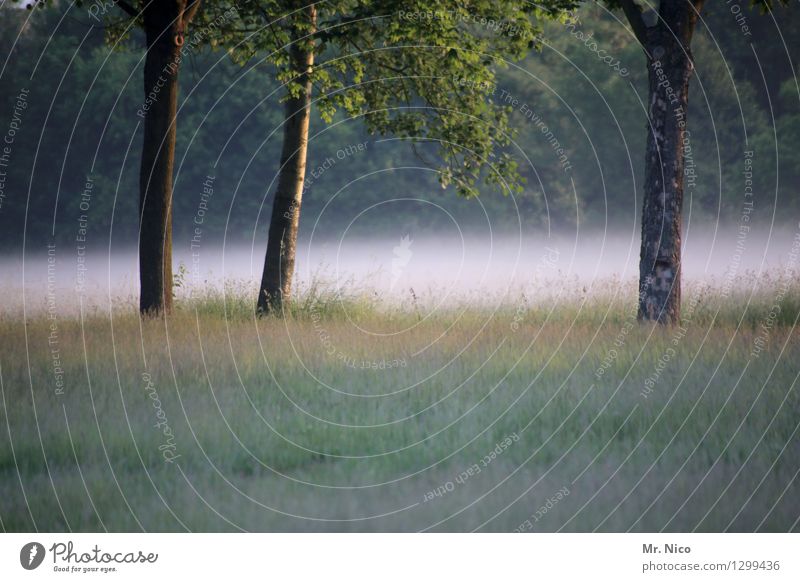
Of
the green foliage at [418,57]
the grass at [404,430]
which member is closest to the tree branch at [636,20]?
the green foliage at [418,57]

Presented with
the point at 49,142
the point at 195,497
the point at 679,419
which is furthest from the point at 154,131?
the point at 49,142

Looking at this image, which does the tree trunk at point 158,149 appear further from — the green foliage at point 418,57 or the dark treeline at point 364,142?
the dark treeline at point 364,142

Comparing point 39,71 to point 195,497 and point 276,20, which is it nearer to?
point 276,20

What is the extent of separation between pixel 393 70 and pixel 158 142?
3.84m

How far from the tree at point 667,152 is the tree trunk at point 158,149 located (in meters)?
6.60

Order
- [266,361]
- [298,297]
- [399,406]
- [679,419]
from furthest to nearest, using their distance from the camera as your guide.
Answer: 1. [298,297]
2. [266,361]
3. [399,406]
4. [679,419]

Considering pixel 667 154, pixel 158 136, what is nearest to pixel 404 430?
pixel 667 154

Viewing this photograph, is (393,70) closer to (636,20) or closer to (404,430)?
(636,20)

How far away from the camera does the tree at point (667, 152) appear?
11.0m

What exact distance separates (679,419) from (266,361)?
4415 mm

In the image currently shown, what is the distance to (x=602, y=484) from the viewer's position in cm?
633

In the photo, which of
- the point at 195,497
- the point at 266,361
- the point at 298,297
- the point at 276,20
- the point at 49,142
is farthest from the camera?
the point at 49,142

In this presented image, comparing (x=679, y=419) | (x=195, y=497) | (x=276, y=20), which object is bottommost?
(x=195, y=497)

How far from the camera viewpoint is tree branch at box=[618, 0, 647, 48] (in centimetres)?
1139
